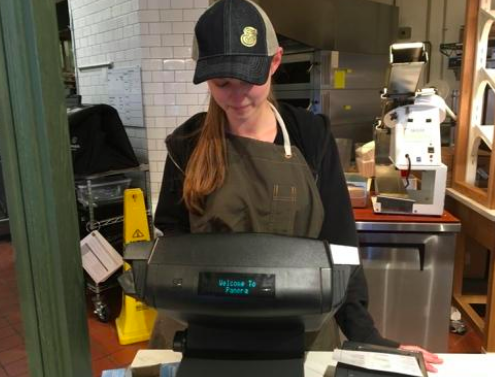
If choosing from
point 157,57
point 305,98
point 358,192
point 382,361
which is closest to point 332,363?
point 382,361

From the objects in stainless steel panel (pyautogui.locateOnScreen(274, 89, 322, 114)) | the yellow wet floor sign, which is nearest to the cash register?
the yellow wet floor sign

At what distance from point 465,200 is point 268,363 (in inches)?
90.6

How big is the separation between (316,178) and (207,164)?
0.94ft

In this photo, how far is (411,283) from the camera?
7.79ft

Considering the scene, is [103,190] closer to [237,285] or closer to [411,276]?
[411,276]

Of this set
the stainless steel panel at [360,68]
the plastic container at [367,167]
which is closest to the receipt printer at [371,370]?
the plastic container at [367,167]

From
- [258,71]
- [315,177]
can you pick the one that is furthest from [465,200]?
[258,71]

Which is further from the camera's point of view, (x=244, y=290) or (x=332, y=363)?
(x=332, y=363)

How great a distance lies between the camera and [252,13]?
2.97ft

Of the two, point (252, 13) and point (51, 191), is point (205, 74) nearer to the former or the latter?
point (252, 13)

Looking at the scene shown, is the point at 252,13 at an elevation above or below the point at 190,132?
above

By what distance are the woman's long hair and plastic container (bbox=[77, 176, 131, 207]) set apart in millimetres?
2081

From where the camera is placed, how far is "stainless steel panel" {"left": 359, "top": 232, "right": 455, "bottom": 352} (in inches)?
91.4

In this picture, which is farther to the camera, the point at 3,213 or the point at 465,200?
the point at 465,200
